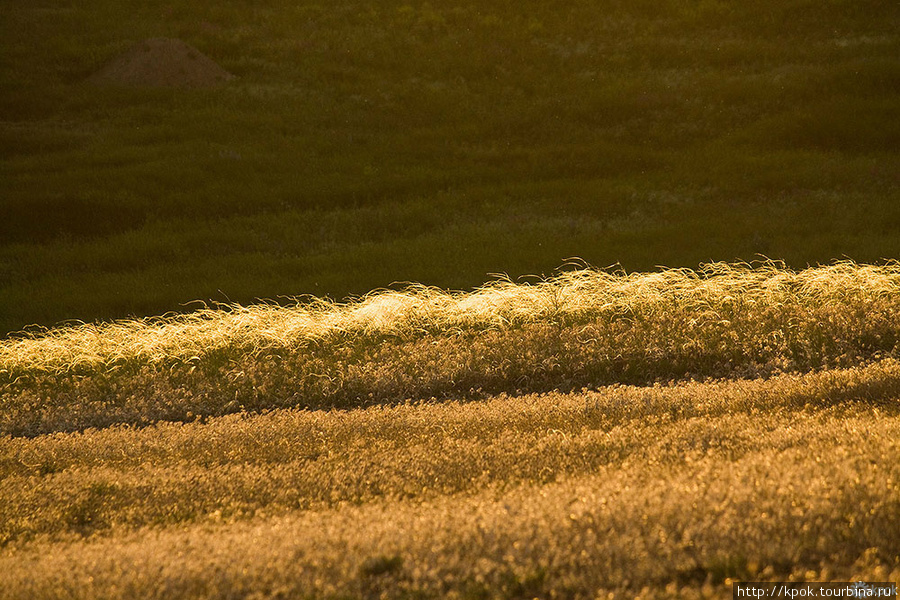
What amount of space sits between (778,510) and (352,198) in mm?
21985

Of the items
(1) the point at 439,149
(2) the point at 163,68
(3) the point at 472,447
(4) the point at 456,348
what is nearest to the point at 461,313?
(4) the point at 456,348

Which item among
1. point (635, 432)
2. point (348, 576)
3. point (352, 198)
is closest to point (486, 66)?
point (352, 198)

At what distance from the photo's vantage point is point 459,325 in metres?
11.5

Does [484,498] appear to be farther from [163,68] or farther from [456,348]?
[163,68]

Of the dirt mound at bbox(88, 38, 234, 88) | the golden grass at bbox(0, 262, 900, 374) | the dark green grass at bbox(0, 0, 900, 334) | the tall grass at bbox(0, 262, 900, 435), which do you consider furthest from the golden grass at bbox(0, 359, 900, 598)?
the dirt mound at bbox(88, 38, 234, 88)

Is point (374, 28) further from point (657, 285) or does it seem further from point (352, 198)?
point (657, 285)

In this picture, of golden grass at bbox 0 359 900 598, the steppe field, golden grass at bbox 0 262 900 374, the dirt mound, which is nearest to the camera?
golden grass at bbox 0 359 900 598

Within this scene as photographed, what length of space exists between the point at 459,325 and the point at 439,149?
59.7ft

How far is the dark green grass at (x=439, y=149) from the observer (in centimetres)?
1884

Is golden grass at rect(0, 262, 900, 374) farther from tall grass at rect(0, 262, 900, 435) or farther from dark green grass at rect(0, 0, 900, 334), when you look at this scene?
dark green grass at rect(0, 0, 900, 334)

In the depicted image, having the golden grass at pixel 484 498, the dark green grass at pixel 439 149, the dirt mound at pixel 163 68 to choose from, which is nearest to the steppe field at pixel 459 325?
the golden grass at pixel 484 498

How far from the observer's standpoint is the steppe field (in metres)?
4.01

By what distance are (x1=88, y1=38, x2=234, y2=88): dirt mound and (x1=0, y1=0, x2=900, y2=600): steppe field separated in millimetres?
394

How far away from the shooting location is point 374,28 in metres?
43.8
